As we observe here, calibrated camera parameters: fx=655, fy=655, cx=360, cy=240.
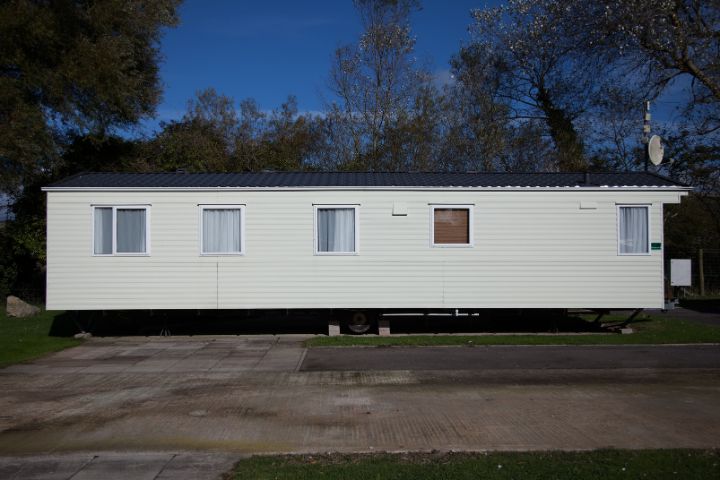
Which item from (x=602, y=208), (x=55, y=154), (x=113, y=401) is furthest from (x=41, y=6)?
(x=602, y=208)

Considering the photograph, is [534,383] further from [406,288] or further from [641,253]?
[641,253]

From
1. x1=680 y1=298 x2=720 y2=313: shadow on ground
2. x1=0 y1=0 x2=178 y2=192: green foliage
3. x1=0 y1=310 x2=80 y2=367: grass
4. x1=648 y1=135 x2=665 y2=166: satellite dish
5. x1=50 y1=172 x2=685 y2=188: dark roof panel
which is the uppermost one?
x1=0 y1=0 x2=178 y2=192: green foliage

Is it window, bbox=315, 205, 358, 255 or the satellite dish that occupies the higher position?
the satellite dish

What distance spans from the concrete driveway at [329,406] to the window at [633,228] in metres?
2.77

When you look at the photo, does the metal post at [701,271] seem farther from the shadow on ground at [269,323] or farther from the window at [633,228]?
the window at [633,228]

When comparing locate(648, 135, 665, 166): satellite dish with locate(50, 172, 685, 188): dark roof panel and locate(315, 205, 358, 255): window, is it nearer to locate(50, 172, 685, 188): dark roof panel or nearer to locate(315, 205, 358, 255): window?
locate(50, 172, 685, 188): dark roof panel

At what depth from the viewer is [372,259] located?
539 inches

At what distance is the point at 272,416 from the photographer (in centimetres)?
736

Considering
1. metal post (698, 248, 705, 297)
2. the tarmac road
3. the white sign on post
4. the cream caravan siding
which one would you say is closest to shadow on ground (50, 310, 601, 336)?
the cream caravan siding

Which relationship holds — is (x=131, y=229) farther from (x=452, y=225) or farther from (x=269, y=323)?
(x=452, y=225)

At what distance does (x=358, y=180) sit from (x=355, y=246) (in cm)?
161

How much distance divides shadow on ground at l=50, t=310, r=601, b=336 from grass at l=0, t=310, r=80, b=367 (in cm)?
39

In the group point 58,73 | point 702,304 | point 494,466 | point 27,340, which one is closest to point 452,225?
point 494,466

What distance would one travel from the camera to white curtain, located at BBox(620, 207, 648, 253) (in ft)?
45.4
